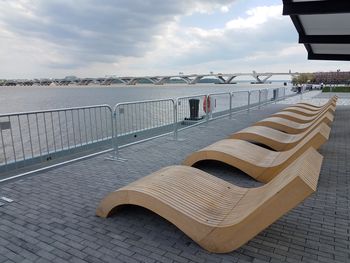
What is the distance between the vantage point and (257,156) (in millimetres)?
5441

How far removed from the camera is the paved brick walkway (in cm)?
289

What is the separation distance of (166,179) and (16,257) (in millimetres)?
1759

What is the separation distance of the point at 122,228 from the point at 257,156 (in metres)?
2.97

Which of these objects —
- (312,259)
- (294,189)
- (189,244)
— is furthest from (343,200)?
(189,244)

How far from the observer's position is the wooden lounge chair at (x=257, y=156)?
4770mm

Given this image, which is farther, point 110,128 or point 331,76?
point 331,76

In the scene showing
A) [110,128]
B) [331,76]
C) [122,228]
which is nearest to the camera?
[122,228]

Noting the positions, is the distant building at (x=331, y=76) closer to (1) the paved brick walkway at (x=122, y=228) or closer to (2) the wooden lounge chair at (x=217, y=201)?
(1) the paved brick walkway at (x=122, y=228)

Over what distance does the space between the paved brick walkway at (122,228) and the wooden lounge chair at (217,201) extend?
0.20 m

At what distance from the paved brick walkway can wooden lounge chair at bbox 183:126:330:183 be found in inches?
9.9

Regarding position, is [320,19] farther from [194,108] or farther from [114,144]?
[114,144]

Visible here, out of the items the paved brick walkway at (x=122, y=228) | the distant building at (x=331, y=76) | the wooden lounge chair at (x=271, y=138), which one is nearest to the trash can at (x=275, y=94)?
the wooden lounge chair at (x=271, y=138)

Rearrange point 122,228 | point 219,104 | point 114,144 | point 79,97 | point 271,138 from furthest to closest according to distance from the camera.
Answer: point 79,97, point 219,104, point 114,144, point 271,138, point 122,228

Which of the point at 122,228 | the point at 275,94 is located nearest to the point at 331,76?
the point at 275,94
